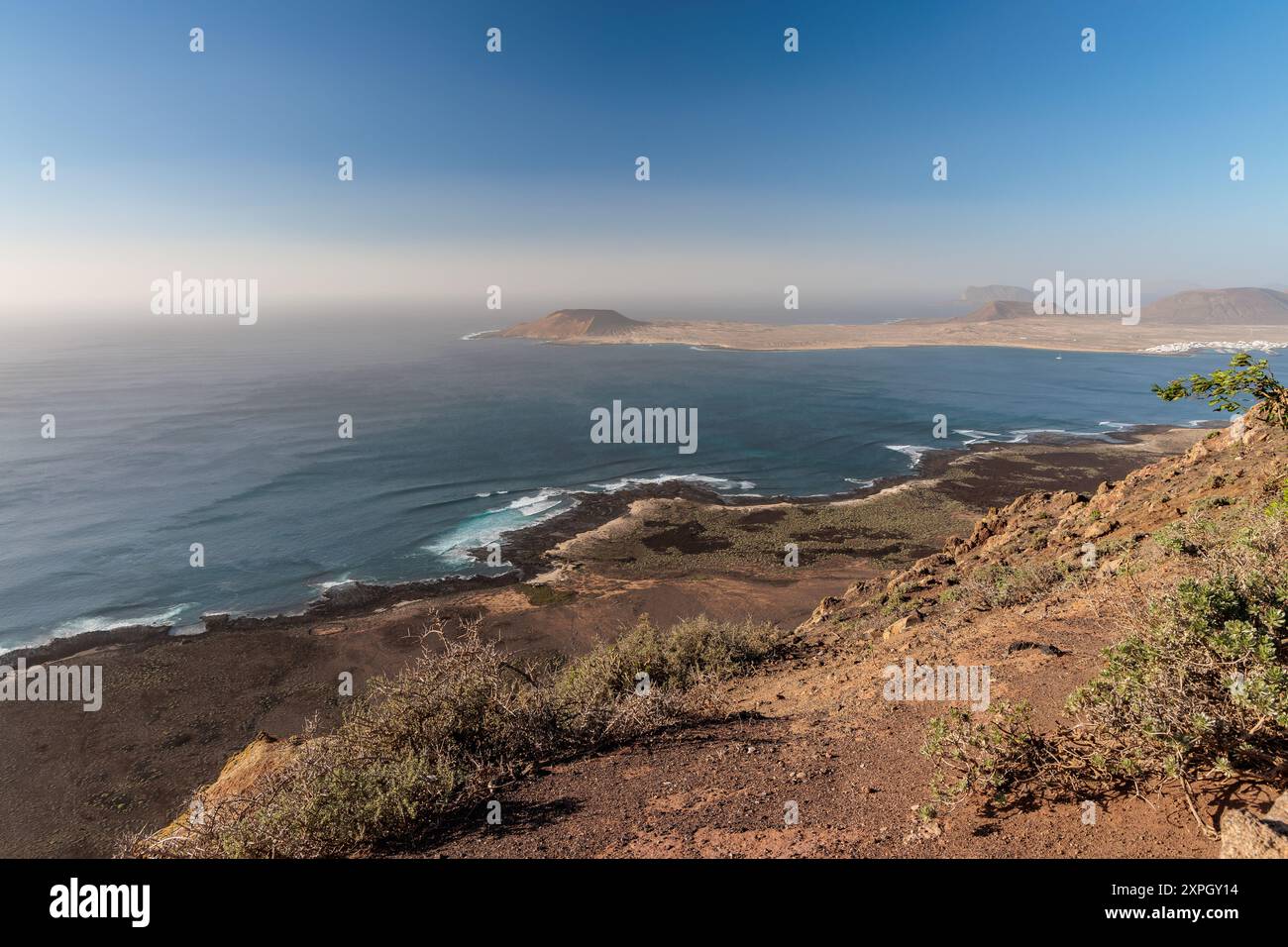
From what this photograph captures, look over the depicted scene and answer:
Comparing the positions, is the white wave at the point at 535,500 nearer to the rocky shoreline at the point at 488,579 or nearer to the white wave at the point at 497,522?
the white wave at the point at 497,522

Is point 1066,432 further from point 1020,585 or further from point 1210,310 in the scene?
point 1210,310

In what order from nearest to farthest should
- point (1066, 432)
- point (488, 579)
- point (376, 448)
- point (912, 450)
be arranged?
1. point (488, 579)
2. point (912, 450)
3. point (376, 448)
4. point (1066, 432)

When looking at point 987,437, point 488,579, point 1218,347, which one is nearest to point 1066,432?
point 987,437

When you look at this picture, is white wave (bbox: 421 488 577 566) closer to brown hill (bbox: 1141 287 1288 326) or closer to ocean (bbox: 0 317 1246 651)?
ocean (bbox: 0 317 1246 651)

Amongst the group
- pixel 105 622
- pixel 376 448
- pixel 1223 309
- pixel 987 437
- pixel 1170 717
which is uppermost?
pixel 1223 309

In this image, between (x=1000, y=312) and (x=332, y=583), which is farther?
(x=1000, y=312)
